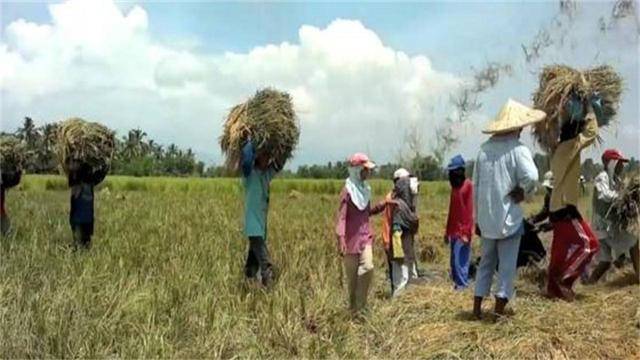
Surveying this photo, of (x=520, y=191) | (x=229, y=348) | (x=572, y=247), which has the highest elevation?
(x=520, y=191)

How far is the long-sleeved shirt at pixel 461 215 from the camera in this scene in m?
8.18

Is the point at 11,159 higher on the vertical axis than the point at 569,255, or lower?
higher

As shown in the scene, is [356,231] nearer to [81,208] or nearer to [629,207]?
[629,207]

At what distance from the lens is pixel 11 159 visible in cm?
923

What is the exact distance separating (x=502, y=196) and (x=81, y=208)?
4758 mm

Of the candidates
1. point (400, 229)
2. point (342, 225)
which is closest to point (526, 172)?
point (342, 225)

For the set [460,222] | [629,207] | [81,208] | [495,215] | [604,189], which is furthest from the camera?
[81,208]

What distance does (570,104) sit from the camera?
21.8 feet

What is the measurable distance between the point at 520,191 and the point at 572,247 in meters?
1.24

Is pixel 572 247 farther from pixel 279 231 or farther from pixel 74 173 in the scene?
pixel 279 231

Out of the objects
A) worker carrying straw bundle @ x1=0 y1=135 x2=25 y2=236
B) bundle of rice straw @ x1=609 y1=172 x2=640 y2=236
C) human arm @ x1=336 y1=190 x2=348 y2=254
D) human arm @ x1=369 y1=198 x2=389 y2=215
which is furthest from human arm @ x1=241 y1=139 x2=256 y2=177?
bundle of rice straw @ x1=609 y1=172 x2=640 y2=236

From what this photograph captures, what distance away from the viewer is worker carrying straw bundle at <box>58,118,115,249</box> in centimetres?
834

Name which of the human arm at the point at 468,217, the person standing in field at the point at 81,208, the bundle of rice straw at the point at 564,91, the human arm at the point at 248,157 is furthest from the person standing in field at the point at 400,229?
the person standing in field at the point at 81,208

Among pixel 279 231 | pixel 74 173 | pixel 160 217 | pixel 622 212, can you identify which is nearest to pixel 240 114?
pixel 74 173
